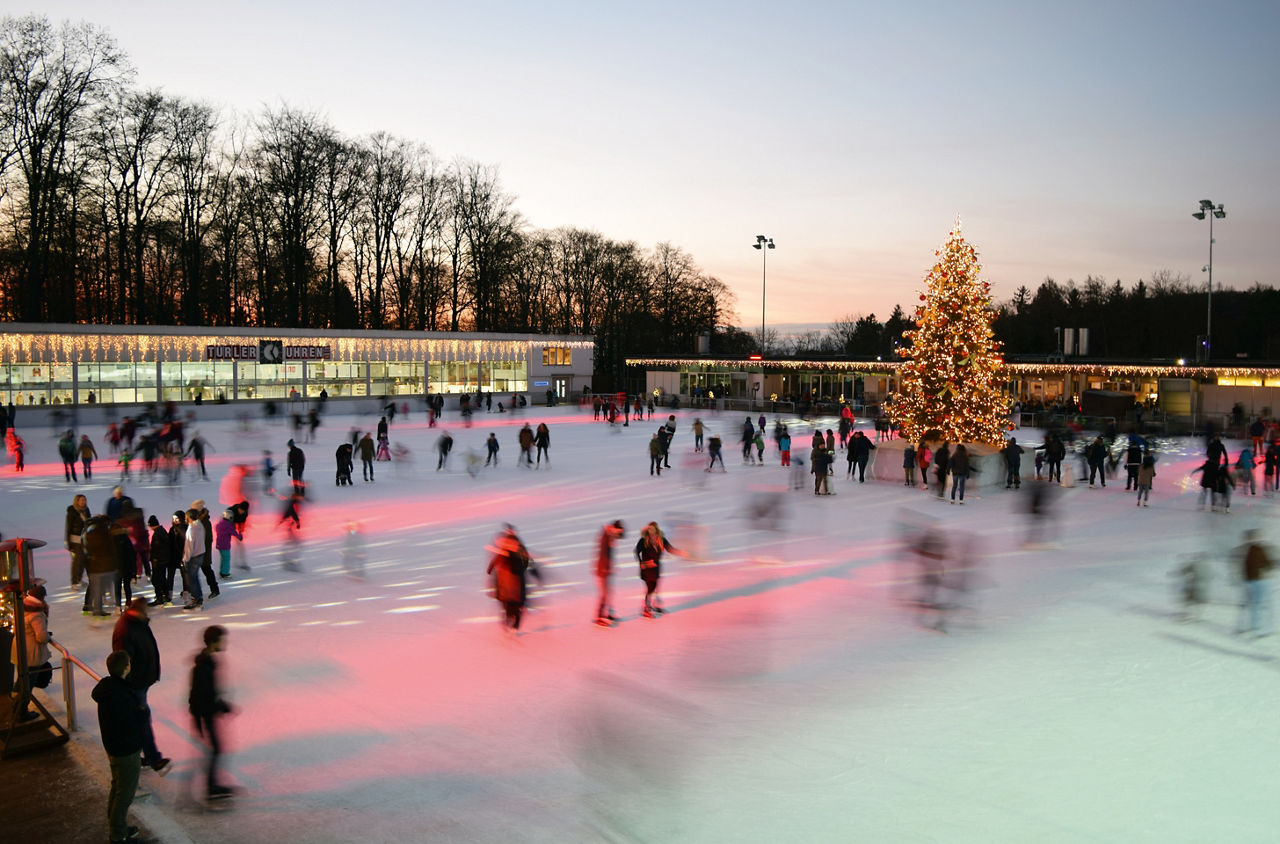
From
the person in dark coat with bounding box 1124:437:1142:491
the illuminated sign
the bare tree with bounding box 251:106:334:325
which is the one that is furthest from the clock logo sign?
the person in dark coat with bounding box 1124:437:1142:491

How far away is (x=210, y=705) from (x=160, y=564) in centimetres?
472

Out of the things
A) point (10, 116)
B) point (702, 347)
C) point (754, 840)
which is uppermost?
point (10, 116)

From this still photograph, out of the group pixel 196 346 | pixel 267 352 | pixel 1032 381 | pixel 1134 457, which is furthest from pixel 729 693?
pixel 1032 381

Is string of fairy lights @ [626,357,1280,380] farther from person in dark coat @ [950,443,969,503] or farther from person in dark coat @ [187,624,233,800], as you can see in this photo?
person in dark coat @ [187,624,233,800]

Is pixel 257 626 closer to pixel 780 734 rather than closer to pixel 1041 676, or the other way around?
pixel 780 734

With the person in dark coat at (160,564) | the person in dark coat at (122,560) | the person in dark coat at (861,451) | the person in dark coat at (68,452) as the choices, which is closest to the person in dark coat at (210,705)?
the person in dark coat at (122,560)

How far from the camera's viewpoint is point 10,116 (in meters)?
36.2

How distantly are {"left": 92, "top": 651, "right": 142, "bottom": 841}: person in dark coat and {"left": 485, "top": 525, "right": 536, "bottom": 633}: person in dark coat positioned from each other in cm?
377

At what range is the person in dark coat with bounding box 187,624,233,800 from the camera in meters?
5.35

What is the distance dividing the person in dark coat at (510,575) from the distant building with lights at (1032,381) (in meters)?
14.9

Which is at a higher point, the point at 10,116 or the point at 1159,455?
the point at 10,116

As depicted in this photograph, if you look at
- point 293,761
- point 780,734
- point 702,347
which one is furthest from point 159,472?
point 702,347

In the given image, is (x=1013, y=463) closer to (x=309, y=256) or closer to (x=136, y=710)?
(x=136, y=710)

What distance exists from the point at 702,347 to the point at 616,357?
Result: 8.78 m
